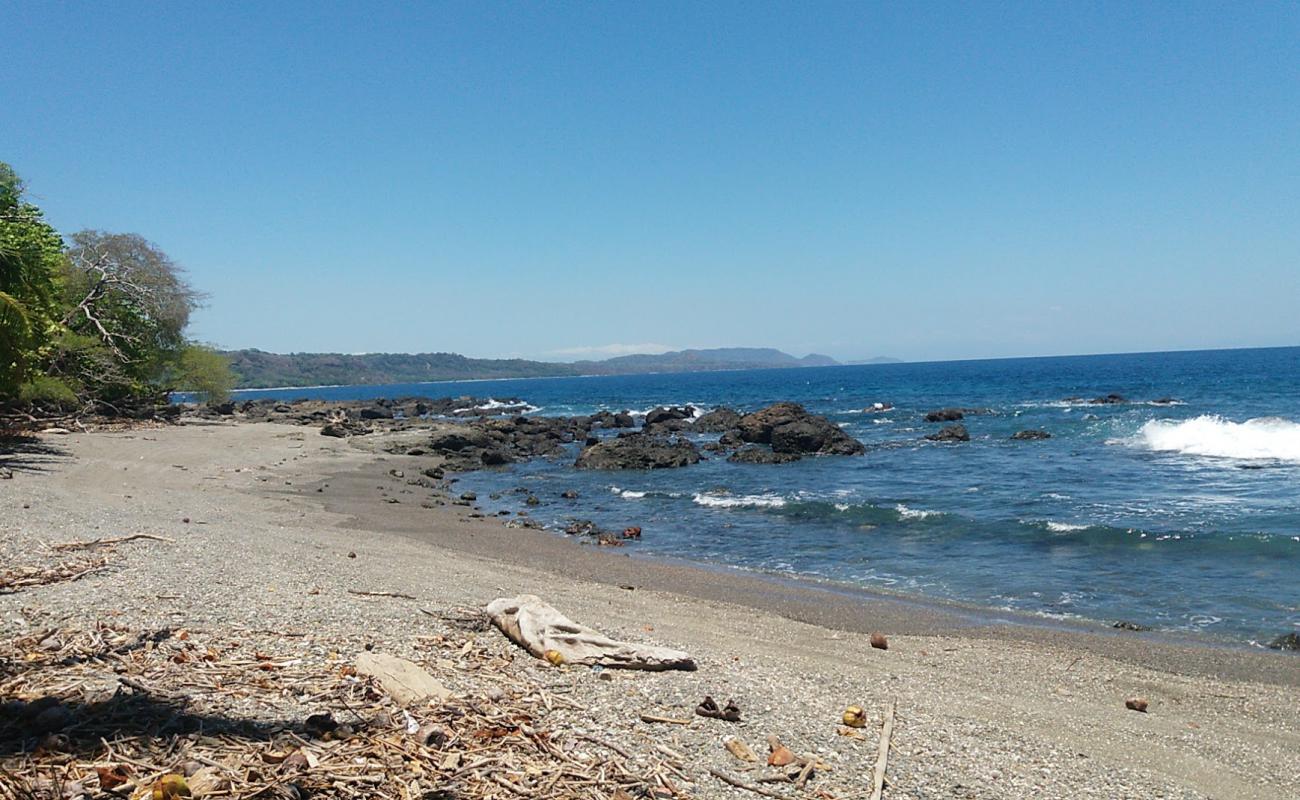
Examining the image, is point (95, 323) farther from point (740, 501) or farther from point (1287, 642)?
point (1287, 642)

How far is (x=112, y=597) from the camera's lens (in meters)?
7.00

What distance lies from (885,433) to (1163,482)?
63.7ft

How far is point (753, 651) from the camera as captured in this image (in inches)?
329

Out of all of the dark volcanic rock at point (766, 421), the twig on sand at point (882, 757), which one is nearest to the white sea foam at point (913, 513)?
the twig on sand at point (882, 757)

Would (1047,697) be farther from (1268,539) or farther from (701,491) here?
(701,491)

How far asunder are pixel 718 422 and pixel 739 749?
142 feet

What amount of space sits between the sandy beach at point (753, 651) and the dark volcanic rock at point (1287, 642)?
0.44 metres

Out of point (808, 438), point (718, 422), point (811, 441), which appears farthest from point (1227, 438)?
point (718, 422)

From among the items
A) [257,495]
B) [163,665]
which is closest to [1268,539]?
[163,665]

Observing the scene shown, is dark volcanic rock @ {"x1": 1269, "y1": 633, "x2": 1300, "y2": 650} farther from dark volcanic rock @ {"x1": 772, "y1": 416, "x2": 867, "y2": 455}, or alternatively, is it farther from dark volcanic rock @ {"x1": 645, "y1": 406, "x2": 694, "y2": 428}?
dark volcanic rock @ {"x1": 645, "y1": 406, "x2": 694, "y2": 428}

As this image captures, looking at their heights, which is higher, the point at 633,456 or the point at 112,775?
the point at 112,775

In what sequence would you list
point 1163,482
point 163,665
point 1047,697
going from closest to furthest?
1. point 163,665
2. point 1047,697
3. point 1163,482

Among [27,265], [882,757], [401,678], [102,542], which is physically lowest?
[882,757]

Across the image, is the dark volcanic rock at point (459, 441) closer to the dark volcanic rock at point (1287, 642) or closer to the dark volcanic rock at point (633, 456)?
the dark volcanic rock at point (633, 456)
